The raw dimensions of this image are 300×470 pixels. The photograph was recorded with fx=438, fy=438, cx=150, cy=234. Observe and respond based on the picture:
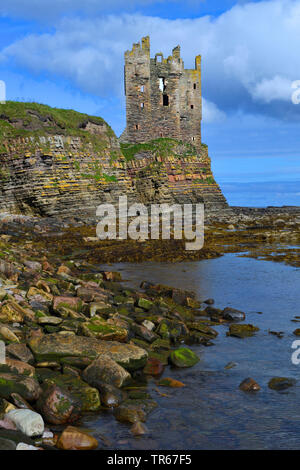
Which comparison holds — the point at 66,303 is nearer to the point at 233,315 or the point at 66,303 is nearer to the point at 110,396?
the point at 110,396

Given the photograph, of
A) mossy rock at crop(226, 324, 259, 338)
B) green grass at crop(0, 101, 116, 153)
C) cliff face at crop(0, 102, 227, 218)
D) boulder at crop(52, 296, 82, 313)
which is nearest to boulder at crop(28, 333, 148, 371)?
boulder at crop(52, 296, 82, 313)

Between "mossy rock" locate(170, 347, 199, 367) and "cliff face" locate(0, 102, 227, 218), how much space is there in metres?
27.9

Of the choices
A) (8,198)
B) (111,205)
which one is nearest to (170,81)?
(111,205)

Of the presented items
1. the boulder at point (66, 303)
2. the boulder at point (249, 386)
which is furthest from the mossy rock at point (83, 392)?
the boulder at point (66, 303)

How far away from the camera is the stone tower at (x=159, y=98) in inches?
1966

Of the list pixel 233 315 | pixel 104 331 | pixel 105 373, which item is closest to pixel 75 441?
pixel 105 373

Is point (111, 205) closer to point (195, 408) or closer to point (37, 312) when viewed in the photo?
point (37, 312)

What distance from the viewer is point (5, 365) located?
587cm

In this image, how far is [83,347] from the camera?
270 inches

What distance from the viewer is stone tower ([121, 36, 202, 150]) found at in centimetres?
4994

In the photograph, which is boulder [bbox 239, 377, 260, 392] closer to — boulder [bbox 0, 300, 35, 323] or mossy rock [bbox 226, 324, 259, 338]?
mossy rock [bbox 226, 324, 259, 338]

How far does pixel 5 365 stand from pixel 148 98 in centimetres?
4833

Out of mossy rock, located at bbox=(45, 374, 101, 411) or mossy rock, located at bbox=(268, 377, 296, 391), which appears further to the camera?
mossy rock, located at bbox=(268, 377, 296, 391)

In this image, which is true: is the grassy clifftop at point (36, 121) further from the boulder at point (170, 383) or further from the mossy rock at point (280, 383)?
the mossy rock at point (280, 383)
